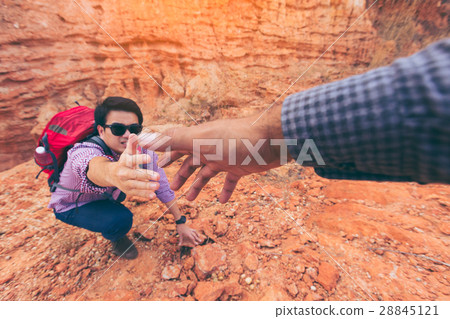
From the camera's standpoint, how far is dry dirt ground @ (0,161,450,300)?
5.33 feet

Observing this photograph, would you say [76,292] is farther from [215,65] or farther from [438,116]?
[215,65]

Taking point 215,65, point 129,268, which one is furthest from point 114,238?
point 215,65

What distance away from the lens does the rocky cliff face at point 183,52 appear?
4117 mm

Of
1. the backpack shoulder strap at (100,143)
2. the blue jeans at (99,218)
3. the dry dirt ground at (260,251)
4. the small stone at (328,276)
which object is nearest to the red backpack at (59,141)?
the backpack shoulder strap at (100,143)

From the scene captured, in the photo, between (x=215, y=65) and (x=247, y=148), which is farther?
(x=215, y=65)

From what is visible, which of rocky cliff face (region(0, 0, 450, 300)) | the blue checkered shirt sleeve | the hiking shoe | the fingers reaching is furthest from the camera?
the hiking shoe

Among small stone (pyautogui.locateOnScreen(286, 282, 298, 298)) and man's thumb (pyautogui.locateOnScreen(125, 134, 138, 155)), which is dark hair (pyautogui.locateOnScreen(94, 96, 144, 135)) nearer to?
man's thumb (pyautogui.locateOnScreen(125, 134, 138, 155))

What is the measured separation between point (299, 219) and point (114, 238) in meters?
2.04

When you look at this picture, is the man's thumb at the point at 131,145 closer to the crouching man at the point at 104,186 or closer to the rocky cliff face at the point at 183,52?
the crouching man at the point at 104,186

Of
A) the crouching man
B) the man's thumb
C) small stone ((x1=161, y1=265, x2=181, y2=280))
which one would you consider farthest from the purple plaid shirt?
small stone ((x1=161, y1=265, x2=181, y2=280))

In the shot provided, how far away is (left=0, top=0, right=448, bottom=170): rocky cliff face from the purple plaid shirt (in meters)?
2.89

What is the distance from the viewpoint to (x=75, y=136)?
1.77m
